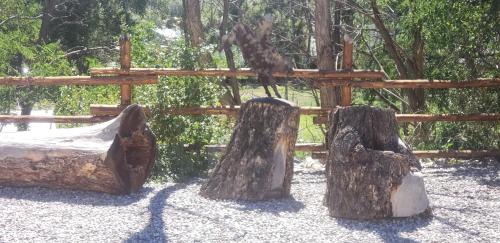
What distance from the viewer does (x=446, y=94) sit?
25.6 ft

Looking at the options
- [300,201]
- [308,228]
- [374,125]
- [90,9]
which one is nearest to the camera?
[308,228]

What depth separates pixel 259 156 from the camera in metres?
5.29

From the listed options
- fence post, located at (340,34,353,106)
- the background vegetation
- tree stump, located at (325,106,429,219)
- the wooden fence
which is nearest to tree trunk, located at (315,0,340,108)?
the background vegetation

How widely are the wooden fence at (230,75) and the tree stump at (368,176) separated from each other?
5.32 feet

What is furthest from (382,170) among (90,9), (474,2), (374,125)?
(90,9)

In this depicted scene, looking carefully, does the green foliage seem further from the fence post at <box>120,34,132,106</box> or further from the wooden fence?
the fence post at <box>120,34,132,106</box>

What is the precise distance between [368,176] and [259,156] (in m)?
1.06

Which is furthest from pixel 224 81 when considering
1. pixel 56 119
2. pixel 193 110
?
pixel 56 119

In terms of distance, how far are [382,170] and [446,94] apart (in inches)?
141

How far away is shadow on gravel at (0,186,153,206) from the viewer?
5148 mm

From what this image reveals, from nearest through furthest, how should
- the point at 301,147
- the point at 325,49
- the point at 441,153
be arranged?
the point at 301,147, the point at 441,153, the point at 325,49

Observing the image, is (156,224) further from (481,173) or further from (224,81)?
(224,81)

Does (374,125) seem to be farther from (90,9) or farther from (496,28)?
(90,9)

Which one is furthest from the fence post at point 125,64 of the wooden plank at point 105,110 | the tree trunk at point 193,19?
the tree trunk at point 193,19
